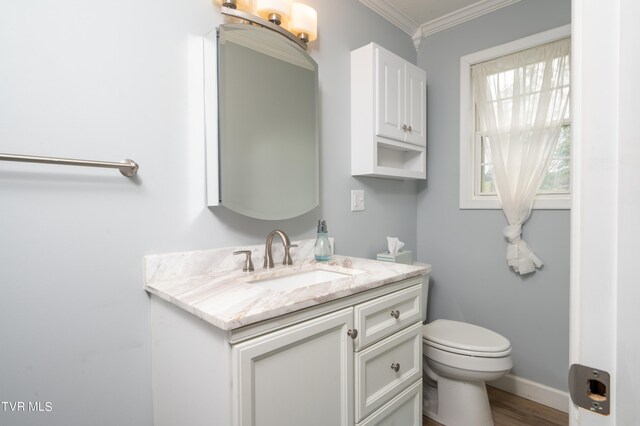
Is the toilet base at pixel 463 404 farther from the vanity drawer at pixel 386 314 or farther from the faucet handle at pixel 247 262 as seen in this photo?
the faucet handle at pixel 247 262

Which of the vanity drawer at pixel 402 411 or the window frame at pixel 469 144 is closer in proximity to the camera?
the vanity drawer at pixel 402 411

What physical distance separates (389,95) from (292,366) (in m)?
1.53

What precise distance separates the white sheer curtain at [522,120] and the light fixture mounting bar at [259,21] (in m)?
1.31

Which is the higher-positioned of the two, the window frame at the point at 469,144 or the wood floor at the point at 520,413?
the window frame at the point at 469,144

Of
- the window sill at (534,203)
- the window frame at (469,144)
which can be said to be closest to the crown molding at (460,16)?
the window frame at (469,144)

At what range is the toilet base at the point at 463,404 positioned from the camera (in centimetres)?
163

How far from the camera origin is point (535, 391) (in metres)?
1.92

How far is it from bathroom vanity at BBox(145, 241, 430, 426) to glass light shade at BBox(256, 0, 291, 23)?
1032 mm

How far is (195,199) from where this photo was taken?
125 centimetres

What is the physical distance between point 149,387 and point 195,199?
68 cm

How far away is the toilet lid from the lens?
154cm

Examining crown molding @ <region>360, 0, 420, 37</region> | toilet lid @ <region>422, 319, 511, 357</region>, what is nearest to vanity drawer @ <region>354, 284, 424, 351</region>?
toilet lid @ <region>422, 319, 511, 357</region>

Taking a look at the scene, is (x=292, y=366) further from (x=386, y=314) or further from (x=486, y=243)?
(x=486, y=243)

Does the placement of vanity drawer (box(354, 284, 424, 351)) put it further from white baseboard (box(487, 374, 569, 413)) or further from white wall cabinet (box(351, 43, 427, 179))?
white baseboard (box(487, 374, 569, 413))
